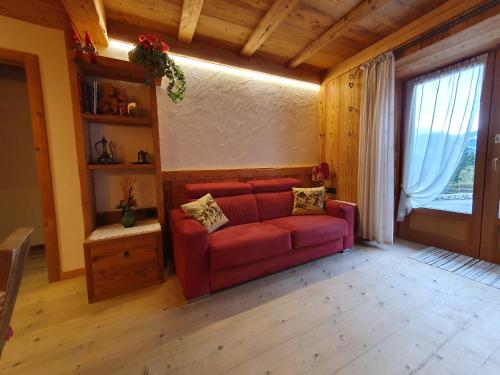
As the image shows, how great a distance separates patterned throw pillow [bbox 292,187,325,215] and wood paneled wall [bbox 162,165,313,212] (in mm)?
542

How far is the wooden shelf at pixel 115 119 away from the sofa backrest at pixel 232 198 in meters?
0.82

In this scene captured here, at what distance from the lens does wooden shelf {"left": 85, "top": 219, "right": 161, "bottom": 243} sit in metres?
1.86

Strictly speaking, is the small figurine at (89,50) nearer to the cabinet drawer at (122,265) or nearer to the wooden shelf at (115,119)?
the wooden shelf at (115,119)

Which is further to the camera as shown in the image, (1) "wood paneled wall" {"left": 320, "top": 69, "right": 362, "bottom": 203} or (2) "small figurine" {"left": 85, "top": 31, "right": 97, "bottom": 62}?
(1) "wood paneled wall" {"left": 320, "top": 69, "right": 362, "bottom": 203}

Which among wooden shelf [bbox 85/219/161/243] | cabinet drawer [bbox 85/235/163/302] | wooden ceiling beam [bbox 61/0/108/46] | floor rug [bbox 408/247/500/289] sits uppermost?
wooden ceiling beam [bbox 61/0/108/46]

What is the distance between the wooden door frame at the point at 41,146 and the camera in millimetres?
1908

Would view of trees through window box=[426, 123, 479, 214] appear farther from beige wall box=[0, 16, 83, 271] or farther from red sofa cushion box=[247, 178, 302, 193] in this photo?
beige wall box=[0, 16, 83, 271]

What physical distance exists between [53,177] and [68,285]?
1028mm

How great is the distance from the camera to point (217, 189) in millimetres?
2625

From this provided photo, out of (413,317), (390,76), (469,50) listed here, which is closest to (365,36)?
(390,76)

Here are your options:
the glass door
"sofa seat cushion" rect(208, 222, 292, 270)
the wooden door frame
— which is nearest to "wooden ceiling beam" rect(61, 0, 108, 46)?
the wooden door frame

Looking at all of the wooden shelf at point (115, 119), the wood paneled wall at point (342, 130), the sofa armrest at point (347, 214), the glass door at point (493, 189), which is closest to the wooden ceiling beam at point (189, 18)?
the wooden shelf at point (115, 119)

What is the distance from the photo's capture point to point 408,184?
3012 mm

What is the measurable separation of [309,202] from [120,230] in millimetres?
2148
